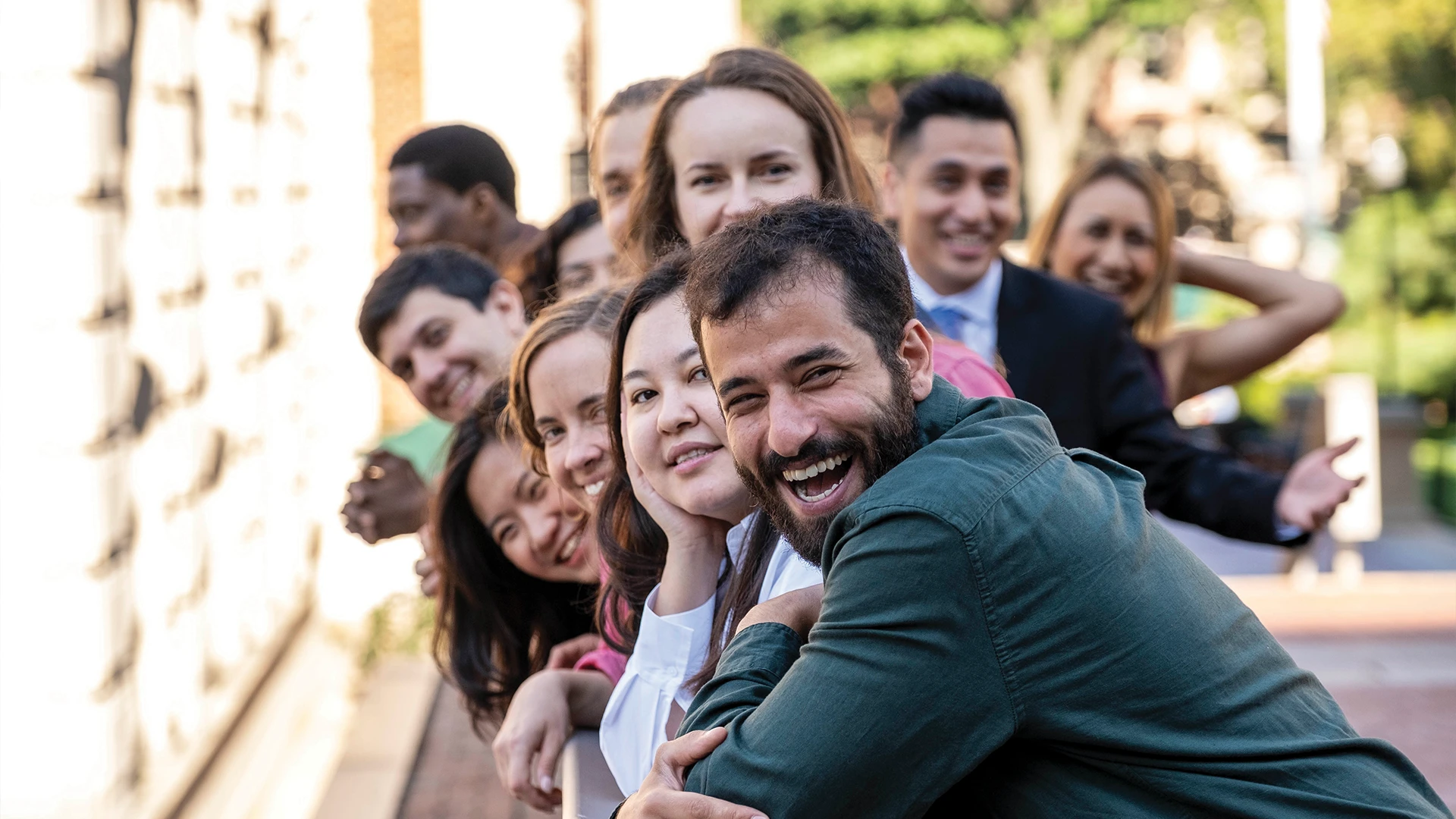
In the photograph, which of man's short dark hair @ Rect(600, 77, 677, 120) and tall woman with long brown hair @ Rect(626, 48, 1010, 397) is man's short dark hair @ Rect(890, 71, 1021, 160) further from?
tall woman with long brown hair @ Rect(626, 48, 1010, 397)

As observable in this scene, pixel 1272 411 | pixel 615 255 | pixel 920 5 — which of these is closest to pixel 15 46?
pixel 615 255

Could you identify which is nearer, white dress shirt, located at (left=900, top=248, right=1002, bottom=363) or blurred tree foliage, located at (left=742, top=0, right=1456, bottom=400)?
white dress shirt, located at (left=900, top=248, right=1002, bottom=363)

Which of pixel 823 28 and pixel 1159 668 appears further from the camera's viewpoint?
pixel 823 28

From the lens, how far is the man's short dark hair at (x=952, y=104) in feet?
12.7

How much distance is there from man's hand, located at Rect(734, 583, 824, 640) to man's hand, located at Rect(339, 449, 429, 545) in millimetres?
2269

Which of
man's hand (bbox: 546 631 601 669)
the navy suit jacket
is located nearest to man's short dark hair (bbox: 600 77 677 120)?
the navy suit jacket

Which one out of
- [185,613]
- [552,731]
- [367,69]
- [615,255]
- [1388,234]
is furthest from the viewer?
[1388,234]

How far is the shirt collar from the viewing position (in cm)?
369

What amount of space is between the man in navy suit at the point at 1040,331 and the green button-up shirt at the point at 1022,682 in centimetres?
178

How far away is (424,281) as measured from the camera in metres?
3.92

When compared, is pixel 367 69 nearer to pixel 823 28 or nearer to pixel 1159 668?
pixel 1159 668

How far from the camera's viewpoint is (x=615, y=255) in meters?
4.06

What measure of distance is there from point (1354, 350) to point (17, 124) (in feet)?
59.1

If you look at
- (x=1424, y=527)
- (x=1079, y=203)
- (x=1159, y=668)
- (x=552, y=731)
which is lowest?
(x=1424, y=527)
